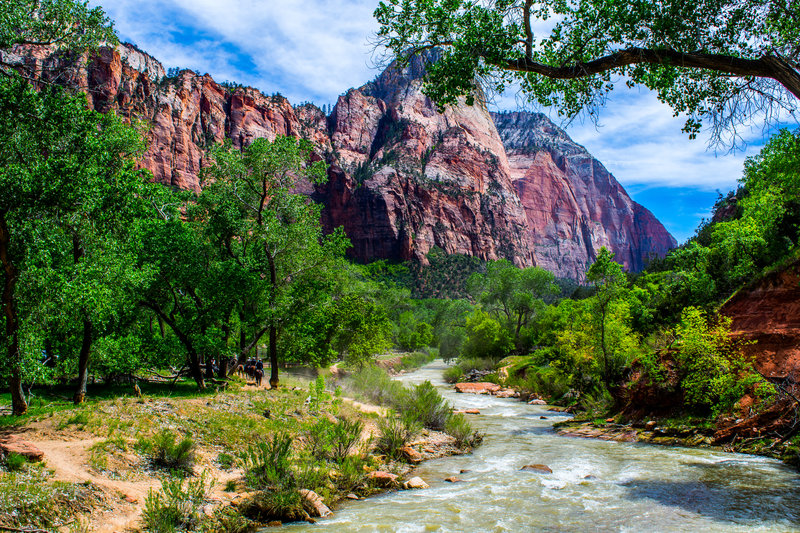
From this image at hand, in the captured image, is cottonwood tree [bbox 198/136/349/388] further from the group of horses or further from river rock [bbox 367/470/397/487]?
river rock [bbox 367/470/397/487]

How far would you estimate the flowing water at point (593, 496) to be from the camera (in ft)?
28.0

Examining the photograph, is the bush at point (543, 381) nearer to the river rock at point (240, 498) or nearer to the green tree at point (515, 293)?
the green tree at point (515, 293)

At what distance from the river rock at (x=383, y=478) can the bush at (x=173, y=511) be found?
3.99 metres

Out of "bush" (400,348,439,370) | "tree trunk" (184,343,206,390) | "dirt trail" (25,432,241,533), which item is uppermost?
"tree trunk" (184,343,206,390)

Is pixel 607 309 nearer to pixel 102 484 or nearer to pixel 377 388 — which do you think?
pixel 377 388

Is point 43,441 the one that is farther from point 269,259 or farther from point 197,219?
point 197,219

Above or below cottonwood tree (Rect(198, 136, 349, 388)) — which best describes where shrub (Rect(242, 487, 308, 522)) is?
below

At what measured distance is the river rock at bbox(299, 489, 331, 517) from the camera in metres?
9.10

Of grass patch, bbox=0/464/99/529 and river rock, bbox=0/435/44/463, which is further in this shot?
river rock, bbox=0/435/44/463

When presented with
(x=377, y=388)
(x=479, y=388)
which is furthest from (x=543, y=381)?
(x=377, y=388)

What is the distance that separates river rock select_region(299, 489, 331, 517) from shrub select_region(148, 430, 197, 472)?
273 cm

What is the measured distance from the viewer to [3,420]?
33.2ft

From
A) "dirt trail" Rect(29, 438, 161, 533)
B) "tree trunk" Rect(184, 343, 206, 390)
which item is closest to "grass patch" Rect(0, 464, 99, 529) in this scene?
"dirt trail" Rect(29, 438, 161, 533)

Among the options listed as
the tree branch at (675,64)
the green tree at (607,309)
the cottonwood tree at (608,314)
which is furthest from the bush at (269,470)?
the cottonwood tree at (608,314)
